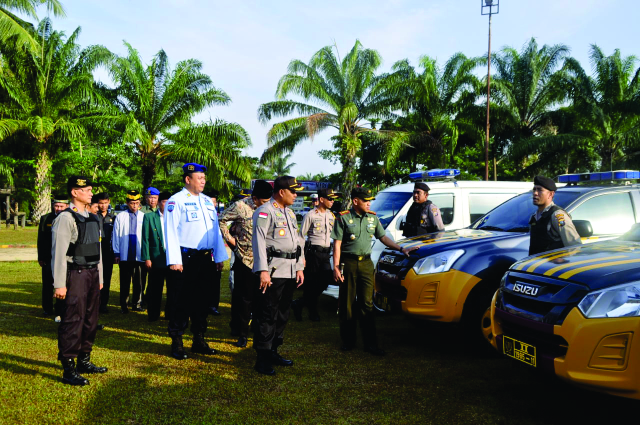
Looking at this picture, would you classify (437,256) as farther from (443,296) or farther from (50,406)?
(50,406)

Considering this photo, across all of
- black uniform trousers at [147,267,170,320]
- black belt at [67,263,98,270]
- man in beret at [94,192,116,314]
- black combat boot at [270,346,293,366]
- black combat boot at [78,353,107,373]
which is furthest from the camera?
man in beret at [94,192,116,314]

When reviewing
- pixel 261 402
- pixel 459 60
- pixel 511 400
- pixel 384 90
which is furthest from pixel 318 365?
pixel 459 60

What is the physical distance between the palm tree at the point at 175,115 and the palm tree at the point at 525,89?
14686 millimetres

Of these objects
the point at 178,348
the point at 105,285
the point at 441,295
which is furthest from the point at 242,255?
the point at 105,285

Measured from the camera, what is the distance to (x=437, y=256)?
5223 millimetres

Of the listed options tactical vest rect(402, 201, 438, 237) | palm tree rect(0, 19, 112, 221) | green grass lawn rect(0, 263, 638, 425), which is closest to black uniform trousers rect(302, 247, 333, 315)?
green grass lawn rect(0, 263, 638, 425)

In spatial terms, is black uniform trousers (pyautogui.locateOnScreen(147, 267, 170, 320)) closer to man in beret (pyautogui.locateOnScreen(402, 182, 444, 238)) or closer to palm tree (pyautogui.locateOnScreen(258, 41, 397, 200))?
Result: man in beret (pyautogui.locateOnScreen(402, 182, 444, 238))

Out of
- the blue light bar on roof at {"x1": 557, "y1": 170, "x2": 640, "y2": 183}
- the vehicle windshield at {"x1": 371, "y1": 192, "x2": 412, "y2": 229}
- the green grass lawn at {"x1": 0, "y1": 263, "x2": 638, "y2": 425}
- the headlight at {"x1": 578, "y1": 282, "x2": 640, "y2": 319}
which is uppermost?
the blue light bar on roof at {"x1": 557, "y1": 170, "x2": 640, "y2": 183}

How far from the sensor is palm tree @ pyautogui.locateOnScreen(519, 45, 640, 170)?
26.0 meters

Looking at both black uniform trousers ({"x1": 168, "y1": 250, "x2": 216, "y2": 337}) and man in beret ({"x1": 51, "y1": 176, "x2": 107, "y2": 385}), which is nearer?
man in beret ({"x1": 51, "y1": 176, "x2": 107, "y2": 385})

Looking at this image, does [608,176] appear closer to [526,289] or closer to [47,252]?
[526,289]

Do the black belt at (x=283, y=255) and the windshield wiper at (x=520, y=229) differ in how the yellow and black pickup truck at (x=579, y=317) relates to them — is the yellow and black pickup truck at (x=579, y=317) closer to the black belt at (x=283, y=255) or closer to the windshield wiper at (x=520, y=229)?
the windshield wiper at (x=520, y=229)

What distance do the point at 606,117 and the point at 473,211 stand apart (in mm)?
22203

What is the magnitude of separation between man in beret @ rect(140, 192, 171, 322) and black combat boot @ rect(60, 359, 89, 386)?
2.63 meters
